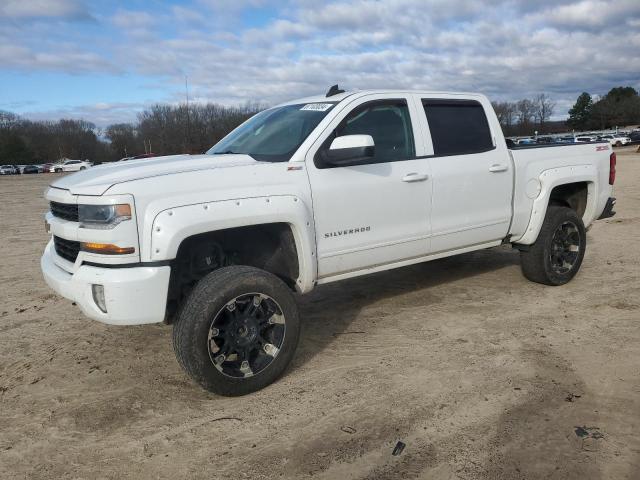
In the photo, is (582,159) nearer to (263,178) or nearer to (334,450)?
(263,178)

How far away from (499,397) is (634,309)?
235 centimetres

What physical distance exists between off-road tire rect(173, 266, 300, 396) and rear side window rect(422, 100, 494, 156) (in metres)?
2.01

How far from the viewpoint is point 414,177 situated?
4254 mm

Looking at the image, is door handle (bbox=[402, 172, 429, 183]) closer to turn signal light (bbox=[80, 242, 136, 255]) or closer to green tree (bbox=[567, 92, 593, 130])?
turn signal light (bbox=[80, 242, 136, 255])

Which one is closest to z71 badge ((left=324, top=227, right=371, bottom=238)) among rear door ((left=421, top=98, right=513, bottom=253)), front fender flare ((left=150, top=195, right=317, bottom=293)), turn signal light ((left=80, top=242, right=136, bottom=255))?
front fender flare ((left=150, top=195, right=317, bottom=293))

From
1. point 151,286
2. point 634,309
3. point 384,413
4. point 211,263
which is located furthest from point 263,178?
point 634,309

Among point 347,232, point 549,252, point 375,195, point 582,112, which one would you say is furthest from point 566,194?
point 582,112

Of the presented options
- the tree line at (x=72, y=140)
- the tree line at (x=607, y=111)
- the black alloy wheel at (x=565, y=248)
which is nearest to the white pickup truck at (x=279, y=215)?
the black alloy wheel at (x=565, y=248)

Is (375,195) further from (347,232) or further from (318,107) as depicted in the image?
(318,107)

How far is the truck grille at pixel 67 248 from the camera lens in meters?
3.45

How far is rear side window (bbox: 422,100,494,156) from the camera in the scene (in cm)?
459

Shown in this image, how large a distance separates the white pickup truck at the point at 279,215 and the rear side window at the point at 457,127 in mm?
14

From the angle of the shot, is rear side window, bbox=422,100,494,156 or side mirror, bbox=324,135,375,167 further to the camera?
rear side window, bbox=422,100,494,156

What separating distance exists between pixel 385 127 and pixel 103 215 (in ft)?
7.68
